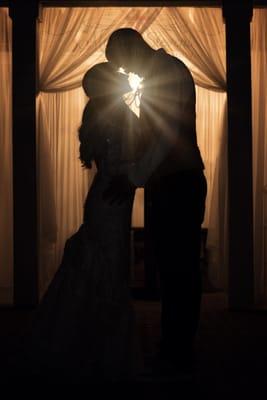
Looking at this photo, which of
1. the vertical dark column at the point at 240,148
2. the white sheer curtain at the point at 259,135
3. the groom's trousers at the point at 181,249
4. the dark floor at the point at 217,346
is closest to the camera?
the dark floor at the point at 217,346

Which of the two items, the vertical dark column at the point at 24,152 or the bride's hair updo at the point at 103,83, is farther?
the vertical dark column at the point at 24,152

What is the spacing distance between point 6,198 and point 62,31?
1.37 m

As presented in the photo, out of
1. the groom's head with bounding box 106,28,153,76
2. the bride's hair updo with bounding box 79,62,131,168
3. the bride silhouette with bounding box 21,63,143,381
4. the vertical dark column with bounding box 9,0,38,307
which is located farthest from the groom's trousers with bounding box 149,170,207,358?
the vertical dark column with bounding box 9,0,38,307

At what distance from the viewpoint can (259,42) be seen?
15.8 feet

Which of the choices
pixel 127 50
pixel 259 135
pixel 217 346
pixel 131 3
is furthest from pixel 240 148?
pixel 127 50

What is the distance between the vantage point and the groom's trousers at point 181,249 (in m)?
2.81

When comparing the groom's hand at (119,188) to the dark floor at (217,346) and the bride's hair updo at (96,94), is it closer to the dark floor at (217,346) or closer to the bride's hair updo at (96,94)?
the bride's hair updo at (96,94)

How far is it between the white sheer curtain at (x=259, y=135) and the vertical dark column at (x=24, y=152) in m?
1.68

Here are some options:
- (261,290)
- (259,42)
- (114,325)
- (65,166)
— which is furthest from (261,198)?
(114,325)

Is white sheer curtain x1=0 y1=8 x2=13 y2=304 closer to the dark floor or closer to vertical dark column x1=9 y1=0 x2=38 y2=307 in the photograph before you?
vertical dark column x1=9 y1=0 x2=38 y2=307

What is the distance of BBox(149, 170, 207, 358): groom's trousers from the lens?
2.81m

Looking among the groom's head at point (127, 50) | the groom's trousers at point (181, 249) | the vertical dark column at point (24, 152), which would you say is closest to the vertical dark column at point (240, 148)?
the vertical dark column at point (24, 152)

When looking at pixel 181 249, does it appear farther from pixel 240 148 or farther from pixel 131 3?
pixel 131 3

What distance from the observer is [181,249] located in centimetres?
282
